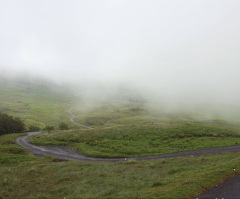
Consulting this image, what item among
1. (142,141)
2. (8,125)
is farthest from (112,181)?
(8,125)

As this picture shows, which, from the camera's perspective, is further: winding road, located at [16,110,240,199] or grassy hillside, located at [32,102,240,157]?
grassy hillside, located at [32,102,240,157]

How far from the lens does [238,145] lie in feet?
118

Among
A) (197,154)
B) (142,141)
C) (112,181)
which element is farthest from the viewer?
(142,141)

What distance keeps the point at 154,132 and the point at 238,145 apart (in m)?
21.8

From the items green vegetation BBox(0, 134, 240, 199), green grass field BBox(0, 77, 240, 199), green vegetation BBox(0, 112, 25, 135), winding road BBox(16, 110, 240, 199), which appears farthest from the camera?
green vegetation BBox(0, 112, 25, 135)

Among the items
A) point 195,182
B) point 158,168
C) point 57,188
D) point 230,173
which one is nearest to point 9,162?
point 57,188

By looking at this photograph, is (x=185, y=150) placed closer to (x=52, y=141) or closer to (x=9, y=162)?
(x=9, y=162)

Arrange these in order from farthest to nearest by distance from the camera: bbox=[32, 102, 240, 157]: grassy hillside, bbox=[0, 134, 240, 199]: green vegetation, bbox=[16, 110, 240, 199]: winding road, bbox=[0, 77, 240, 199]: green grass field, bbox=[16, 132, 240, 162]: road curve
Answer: bbox=[32, 102, 240, 157]: grassy hillside → bbox=[16, 132, 240, 162]: road curve → bbox=[0, 77, 240, 199]: green grass field → bbox=[0, 134, 240, 199]: green vegetation → bbox=[16, 110, 240, 199]: winding road

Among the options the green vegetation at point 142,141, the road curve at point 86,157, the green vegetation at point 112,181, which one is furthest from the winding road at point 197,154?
the green vegetation at point 142,141

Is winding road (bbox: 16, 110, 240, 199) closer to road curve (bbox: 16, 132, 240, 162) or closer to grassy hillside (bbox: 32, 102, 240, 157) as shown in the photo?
road curve (bbox: 16, 132, 240, 162)

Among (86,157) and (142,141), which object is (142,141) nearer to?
(142,141)

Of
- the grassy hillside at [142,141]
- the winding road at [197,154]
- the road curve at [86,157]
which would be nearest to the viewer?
the winding road at [197,154]

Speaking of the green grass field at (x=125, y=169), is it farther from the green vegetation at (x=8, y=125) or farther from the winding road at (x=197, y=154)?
the green vegetation at (x=8, y=125)

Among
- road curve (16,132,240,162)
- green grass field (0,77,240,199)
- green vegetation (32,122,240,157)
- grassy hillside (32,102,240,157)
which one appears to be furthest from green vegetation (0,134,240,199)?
green vegetation (32,122,240,157)
